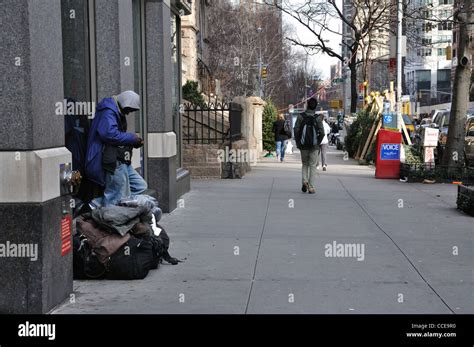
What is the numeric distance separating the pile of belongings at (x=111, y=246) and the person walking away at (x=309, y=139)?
7.34 meters

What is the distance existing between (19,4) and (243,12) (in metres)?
41.6

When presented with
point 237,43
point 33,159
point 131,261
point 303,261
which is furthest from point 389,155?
point 237,43

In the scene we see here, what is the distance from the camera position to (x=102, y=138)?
739cm

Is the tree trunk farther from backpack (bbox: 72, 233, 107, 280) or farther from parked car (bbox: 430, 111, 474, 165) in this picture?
backpack (bbox: 72, 233, 107, 280)

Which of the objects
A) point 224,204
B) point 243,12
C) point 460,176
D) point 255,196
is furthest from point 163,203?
point 243,12

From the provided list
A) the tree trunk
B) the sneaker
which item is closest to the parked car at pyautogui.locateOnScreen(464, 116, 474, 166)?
the tree trunk

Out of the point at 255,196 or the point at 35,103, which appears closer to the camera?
the point at 35,103

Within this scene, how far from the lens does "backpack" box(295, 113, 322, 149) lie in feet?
46.3

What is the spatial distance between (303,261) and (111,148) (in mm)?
2435

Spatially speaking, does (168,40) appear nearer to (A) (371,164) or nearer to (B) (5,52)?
(B) (5,52)

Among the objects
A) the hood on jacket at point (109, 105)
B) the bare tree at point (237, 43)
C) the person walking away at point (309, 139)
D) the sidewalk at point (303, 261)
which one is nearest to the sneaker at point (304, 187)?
the person walking away at point (309, 139)

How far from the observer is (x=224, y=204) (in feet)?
42.4

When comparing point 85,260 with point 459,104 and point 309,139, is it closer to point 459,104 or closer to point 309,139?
point 309,139

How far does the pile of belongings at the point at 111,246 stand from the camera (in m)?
7.00
